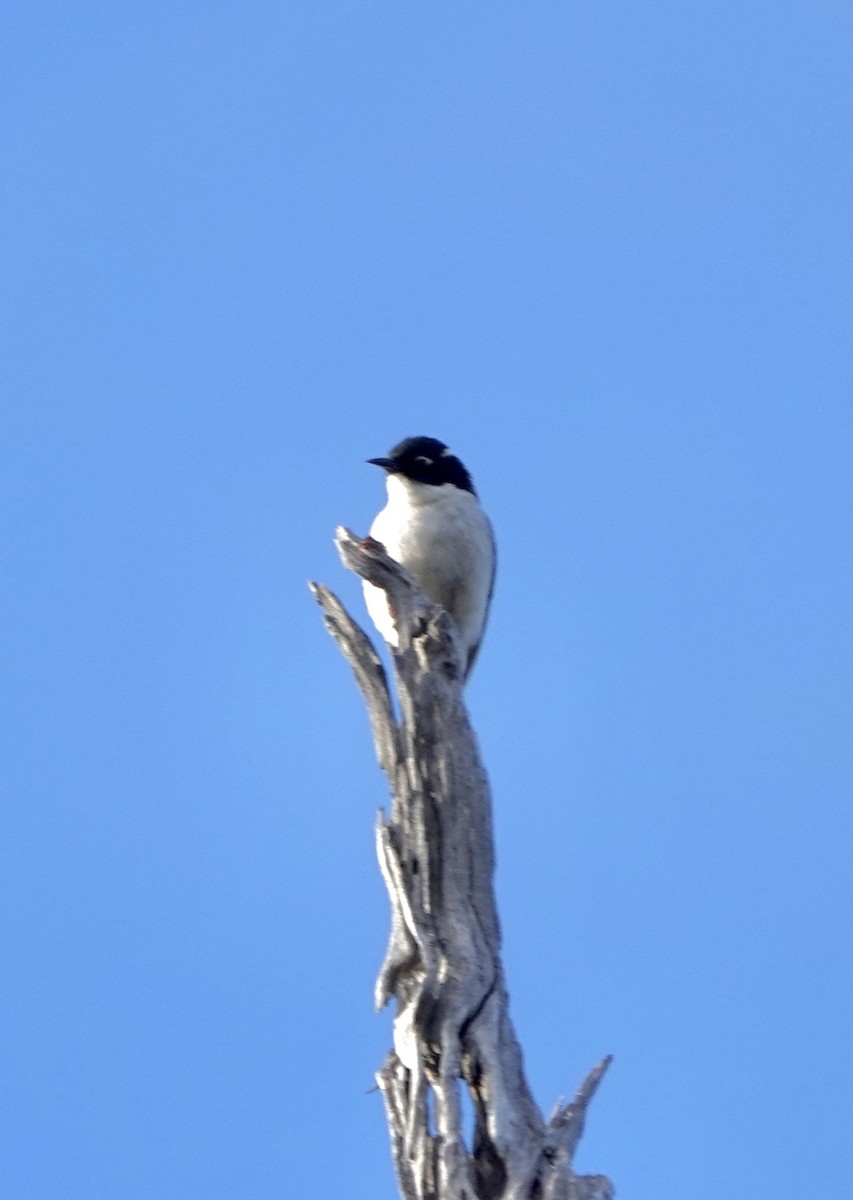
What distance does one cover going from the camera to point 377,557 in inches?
401

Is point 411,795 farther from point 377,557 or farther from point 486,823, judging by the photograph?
point 377,557

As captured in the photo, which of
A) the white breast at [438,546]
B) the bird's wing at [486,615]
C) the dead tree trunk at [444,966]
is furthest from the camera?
the bird's wing at [486,615]

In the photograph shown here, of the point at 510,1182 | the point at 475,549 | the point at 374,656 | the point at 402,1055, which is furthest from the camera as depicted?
the point at 475,549

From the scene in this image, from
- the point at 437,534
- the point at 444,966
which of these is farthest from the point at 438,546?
the point at 444,966

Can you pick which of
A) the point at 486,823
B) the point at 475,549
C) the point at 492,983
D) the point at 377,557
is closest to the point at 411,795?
the point at 486,823

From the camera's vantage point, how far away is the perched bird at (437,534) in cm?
1185

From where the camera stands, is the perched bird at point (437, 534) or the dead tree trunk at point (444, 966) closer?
the dead tree trunk at point (444, 966)

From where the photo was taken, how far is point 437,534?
38.9 feet

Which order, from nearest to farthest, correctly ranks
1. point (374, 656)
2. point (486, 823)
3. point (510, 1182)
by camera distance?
point (510, 1182) < point (486, 823) < point (374, 656)

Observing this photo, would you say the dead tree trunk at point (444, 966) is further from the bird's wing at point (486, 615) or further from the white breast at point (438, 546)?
the bird's wing at point (486, 615)

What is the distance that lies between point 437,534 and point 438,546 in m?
0.08

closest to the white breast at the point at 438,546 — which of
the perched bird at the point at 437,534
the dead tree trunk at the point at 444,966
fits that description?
the perched bird at the point at 437,534

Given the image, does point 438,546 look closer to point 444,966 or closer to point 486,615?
point 486,615

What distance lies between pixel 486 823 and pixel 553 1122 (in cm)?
151
